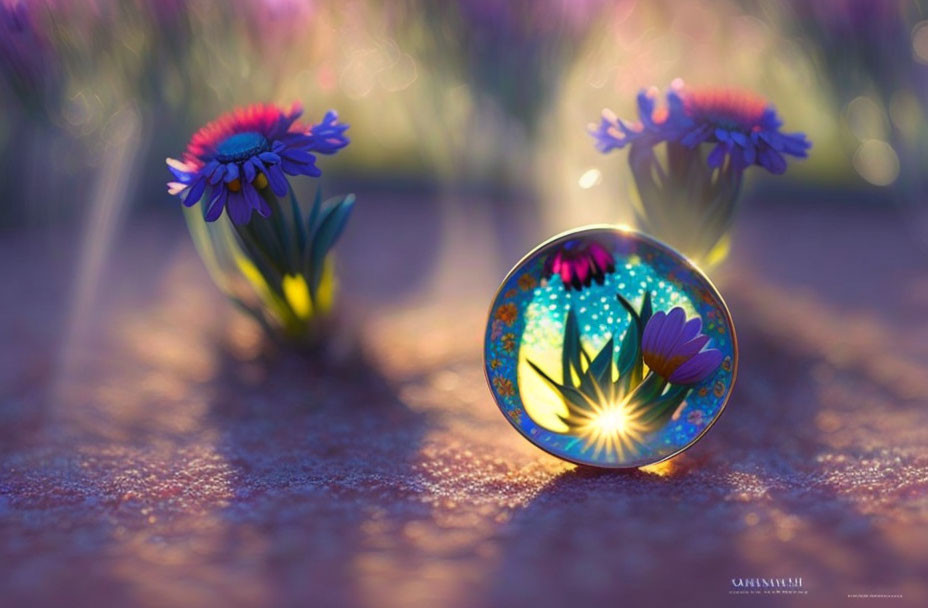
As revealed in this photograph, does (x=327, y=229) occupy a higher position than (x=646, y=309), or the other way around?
(x=327, y=229)

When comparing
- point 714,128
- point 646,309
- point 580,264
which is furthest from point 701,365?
point 714,128

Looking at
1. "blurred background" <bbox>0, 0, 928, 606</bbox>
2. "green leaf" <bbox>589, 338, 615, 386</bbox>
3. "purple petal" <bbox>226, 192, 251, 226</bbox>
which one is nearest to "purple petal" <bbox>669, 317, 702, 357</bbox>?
"green leaf" <bbox>589, 338, 615, 386</bbox>

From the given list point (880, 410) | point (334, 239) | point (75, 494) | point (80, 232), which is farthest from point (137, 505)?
point (80, 232)

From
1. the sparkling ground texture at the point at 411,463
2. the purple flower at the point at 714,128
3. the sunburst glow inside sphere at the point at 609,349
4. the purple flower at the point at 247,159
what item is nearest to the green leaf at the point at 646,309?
the sunburst glow inside sphere at the point at 609,349

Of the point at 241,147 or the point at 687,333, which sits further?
the point at 241,147

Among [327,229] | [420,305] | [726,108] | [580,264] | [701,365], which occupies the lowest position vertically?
[701,365]

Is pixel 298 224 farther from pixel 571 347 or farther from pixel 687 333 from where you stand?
pixel 687 333
